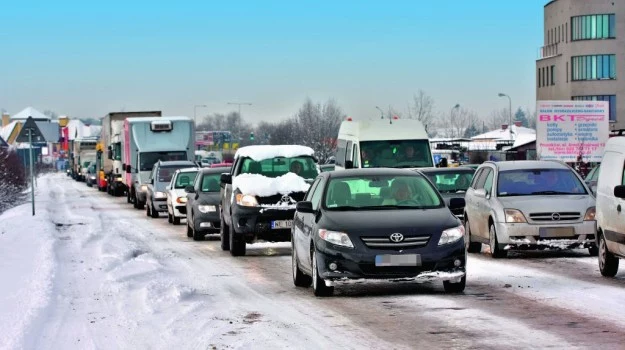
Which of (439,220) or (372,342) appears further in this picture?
(439,220)

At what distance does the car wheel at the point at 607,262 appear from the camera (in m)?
16.4

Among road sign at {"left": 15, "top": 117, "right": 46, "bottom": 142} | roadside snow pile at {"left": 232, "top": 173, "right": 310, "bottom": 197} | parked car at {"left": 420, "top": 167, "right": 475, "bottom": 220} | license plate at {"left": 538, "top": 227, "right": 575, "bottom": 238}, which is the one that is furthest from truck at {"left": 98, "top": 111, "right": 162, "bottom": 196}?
license plate at {"left": 538, "top": 227, "right": 575, "bottom": 238}

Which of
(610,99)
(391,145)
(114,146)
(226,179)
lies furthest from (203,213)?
(610,99)

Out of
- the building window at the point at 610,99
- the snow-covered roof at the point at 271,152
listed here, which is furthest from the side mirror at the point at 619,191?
the building window at the point at 610,99

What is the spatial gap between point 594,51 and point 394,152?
239ft

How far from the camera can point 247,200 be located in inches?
890

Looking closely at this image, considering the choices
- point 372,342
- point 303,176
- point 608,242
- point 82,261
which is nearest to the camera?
point 372,342

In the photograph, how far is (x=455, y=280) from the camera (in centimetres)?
1448

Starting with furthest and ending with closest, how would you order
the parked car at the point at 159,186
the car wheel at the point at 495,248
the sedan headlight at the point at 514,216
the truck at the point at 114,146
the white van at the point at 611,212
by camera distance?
the truck at the point at 114,146 → the parked car at the point at 159,186 → the car wheel at the point at 495,248 → the sedan headlight at the point at 514,216 → the white van at the point at 611,212

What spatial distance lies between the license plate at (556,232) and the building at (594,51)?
81907 mm

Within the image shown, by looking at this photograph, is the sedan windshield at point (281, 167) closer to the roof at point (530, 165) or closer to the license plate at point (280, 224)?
the license plate at point (280, 224)

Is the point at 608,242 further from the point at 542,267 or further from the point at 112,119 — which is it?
the point at 112,119

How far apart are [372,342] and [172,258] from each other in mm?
11743

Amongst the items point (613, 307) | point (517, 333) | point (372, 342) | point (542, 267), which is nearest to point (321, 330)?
point (372, 342)
